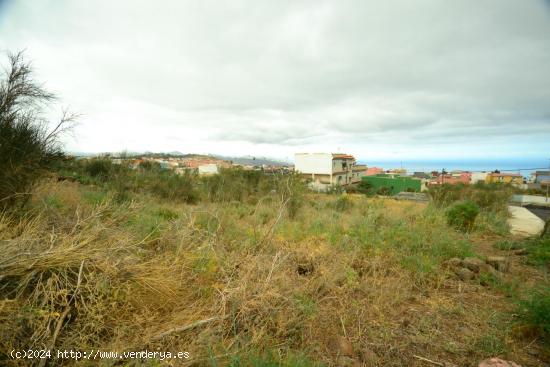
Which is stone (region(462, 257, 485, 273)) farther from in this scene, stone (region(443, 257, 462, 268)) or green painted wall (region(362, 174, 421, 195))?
green painted wall (region(362, 174, 421, 195))

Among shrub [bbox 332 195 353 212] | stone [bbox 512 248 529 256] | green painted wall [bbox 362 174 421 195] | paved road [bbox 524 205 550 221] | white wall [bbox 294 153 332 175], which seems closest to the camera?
stone [bbox 512 248 529 256]

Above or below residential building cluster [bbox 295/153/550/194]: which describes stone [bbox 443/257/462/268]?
below

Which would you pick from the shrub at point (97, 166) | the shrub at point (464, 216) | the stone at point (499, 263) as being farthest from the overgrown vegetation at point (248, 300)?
the shrub at point (97, 166)

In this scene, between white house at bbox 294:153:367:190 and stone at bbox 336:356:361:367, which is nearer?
stone at bbox 336:356:361:367

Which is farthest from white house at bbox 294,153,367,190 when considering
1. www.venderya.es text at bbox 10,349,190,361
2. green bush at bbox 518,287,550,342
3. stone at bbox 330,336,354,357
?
www.venderya.es text at bbox 10,349,190,361

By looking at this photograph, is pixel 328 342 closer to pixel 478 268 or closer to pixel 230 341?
pixel 230 341

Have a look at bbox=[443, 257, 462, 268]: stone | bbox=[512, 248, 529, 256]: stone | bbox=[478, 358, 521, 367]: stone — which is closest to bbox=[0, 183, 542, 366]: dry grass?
bbox=[478, 358, 521, 367]: stone

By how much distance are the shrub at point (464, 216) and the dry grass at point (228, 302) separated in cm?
276

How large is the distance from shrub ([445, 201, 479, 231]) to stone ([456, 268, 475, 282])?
317 centimetres

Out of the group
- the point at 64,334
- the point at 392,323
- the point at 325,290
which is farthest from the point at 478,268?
the point at 64,334

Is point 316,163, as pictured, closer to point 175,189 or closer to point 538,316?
point 175,189

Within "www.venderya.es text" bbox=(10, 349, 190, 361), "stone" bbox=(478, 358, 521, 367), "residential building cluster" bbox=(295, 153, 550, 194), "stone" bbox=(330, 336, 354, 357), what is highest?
"residential building cluster" bbox=(295, 153, 550, 194)

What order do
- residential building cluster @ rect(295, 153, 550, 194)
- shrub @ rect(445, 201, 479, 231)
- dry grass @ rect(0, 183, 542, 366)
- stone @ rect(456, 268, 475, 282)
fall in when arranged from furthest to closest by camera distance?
1. residential building cluster @ rect(295, 153, 550, 194)
2. shrub @ rect(445, 201, 479, 231)
3. stone @ rect(456, 268, 475, 282)
4. dry grass @ rect(0, 183, 542, 366)

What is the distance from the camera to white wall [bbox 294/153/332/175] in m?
39.3
